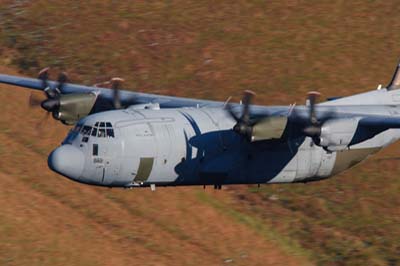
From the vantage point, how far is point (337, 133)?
3650 centimetres

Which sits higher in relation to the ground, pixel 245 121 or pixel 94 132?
pixel 245 121

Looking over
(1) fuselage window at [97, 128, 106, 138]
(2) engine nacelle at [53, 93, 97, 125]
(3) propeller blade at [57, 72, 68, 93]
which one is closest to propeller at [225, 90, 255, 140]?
(1) fuselage window at [97, 128, 106, 138]

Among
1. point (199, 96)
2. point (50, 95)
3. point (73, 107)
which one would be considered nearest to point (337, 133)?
point (73, 107)

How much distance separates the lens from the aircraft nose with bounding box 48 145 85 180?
34.8 m

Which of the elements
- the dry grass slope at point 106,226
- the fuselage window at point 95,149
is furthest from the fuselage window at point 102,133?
the dry grass slope at point 106,226

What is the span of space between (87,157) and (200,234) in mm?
12789

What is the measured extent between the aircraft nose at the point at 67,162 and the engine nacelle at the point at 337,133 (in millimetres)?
8720

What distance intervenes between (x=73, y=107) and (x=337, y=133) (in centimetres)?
1120

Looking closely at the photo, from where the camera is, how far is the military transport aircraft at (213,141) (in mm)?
35844

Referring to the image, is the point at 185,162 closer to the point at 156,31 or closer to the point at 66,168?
the point at 66,168

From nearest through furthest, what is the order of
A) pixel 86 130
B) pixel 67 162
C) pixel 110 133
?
pixel 67 162, pixel 110 133, pixel 86 130

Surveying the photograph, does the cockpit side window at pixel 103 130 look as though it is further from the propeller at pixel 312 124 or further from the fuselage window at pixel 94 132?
the propeller at pixel 312 124

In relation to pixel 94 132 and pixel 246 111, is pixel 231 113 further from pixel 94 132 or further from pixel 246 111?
pixel 94 132

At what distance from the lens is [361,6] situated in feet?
236
